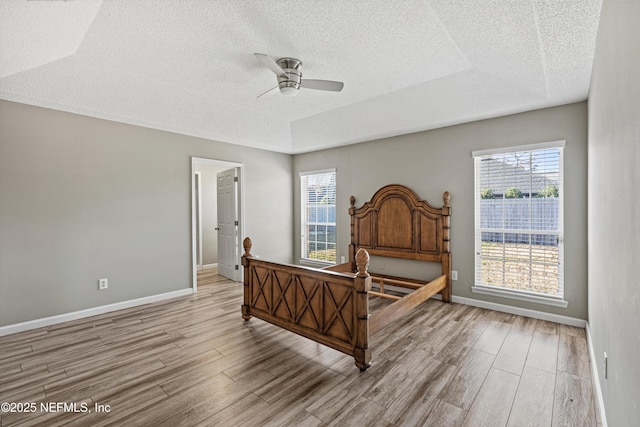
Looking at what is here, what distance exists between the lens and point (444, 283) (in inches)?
161

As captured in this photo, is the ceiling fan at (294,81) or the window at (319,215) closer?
the ceiling fan at (294,81)

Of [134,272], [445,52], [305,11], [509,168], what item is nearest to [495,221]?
A: [509,168]

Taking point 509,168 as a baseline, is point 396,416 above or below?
below

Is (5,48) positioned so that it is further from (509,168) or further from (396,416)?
(509,168)

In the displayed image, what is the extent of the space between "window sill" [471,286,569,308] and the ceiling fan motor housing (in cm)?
343

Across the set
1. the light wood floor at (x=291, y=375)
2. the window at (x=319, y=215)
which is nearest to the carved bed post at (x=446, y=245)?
the light wood floor at (x=291, y=375)

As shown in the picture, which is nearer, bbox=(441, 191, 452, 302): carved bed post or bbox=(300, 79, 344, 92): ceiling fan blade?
bbox=(300, 79, 344, 92): ceiling fan blade

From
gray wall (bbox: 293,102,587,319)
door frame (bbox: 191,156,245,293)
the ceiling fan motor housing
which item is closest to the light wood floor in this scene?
gray wall (bbox: 293,102,587,319)

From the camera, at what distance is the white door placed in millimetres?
5520

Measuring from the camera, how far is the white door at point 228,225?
5520 millimetres

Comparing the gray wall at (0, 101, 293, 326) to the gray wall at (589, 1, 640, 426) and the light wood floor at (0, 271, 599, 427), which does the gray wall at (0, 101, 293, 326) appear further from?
the gray wall at (589, 1, 640, 426)

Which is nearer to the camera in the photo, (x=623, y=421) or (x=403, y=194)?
(x=623, y=421)

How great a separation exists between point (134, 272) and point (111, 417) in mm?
2539

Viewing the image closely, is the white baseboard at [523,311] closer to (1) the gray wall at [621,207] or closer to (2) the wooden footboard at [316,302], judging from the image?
(1) the gray wall at [621,207]
